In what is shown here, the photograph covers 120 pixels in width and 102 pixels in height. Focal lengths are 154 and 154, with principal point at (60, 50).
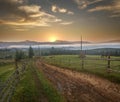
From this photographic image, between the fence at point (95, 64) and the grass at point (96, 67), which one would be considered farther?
the fence at point (95, 64)

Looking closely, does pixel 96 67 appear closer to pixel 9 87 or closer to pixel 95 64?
pixel 95 64

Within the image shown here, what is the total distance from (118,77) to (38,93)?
26.0 feet

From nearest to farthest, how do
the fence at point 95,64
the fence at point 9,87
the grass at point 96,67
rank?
1. the fence at point 9,87
2. the grass at point 96,67
3. the fence at point 95,64

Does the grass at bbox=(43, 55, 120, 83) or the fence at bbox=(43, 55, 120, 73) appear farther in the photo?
the fence at bbox=(43, 55, 120, 73)

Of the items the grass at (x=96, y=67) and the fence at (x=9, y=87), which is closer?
the fence at (x=9, y=87)

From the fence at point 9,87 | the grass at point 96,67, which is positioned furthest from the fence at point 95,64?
the fence at point 9,87

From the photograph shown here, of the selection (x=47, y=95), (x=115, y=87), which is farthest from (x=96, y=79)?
(x=47, y=95)

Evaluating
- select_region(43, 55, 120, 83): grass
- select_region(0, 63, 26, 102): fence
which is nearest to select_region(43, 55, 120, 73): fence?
select_region(43, 55, 120, 83): grass

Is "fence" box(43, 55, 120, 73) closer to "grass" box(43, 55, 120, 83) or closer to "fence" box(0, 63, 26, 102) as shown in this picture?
"grass" box(43, 55, 120, 83)

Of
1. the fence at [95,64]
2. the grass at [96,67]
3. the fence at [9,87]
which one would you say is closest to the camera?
the fence at [9,87]

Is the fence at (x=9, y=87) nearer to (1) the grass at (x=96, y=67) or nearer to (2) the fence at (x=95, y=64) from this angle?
(1) the grass at (x=96, y=67)

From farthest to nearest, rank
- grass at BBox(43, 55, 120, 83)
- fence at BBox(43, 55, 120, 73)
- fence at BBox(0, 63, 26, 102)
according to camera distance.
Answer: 1. fence at BBox(43, 55, 120, 73)
2. grass at BBox(43, 55, 120, 83)
3. fence at BBox(0, 63, 26, 102)

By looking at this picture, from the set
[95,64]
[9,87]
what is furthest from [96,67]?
[9,87]

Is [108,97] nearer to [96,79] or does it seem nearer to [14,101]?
[96,79]
